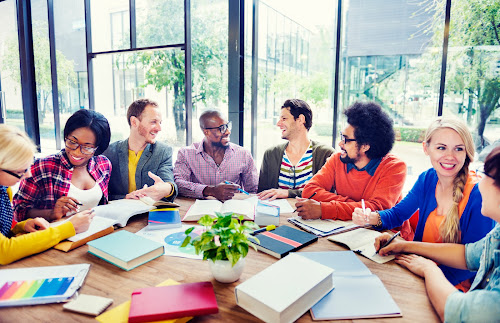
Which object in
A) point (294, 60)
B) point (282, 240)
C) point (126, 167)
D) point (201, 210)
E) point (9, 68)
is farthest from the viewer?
point (9, 68)

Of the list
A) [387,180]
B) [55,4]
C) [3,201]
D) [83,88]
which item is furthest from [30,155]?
[55,4]

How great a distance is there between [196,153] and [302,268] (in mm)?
1781

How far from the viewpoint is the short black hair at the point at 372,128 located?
203 centimetres

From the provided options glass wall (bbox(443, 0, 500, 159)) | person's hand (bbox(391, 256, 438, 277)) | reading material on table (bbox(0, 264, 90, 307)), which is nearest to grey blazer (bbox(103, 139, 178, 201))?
reading material on table (bbox(0, 264, 90, 307))

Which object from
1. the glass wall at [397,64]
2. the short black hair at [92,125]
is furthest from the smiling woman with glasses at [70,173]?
the glass wall at [397,64]

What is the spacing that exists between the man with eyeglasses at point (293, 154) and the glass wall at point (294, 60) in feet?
1.44

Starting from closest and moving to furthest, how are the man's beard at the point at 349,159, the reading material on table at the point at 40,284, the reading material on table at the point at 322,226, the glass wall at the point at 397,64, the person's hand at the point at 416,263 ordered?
the reading material on table at the point at 40,284
the person's hand at the point at 416,263
the reading material on table at the point at 322,226
the man's beard at the point at 349,159
the glass wall at the point at 397,64

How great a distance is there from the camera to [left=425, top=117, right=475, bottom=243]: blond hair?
1465 mm

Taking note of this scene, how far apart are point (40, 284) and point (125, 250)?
0.93 ft

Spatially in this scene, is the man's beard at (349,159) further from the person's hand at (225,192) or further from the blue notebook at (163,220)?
the blue notebook at (163,220)

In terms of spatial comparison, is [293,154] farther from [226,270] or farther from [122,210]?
[226,270]

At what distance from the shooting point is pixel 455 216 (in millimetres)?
1470

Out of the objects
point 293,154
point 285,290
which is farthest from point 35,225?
point 293,154

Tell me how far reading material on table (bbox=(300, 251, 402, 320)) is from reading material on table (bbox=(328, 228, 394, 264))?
0.09 meters
